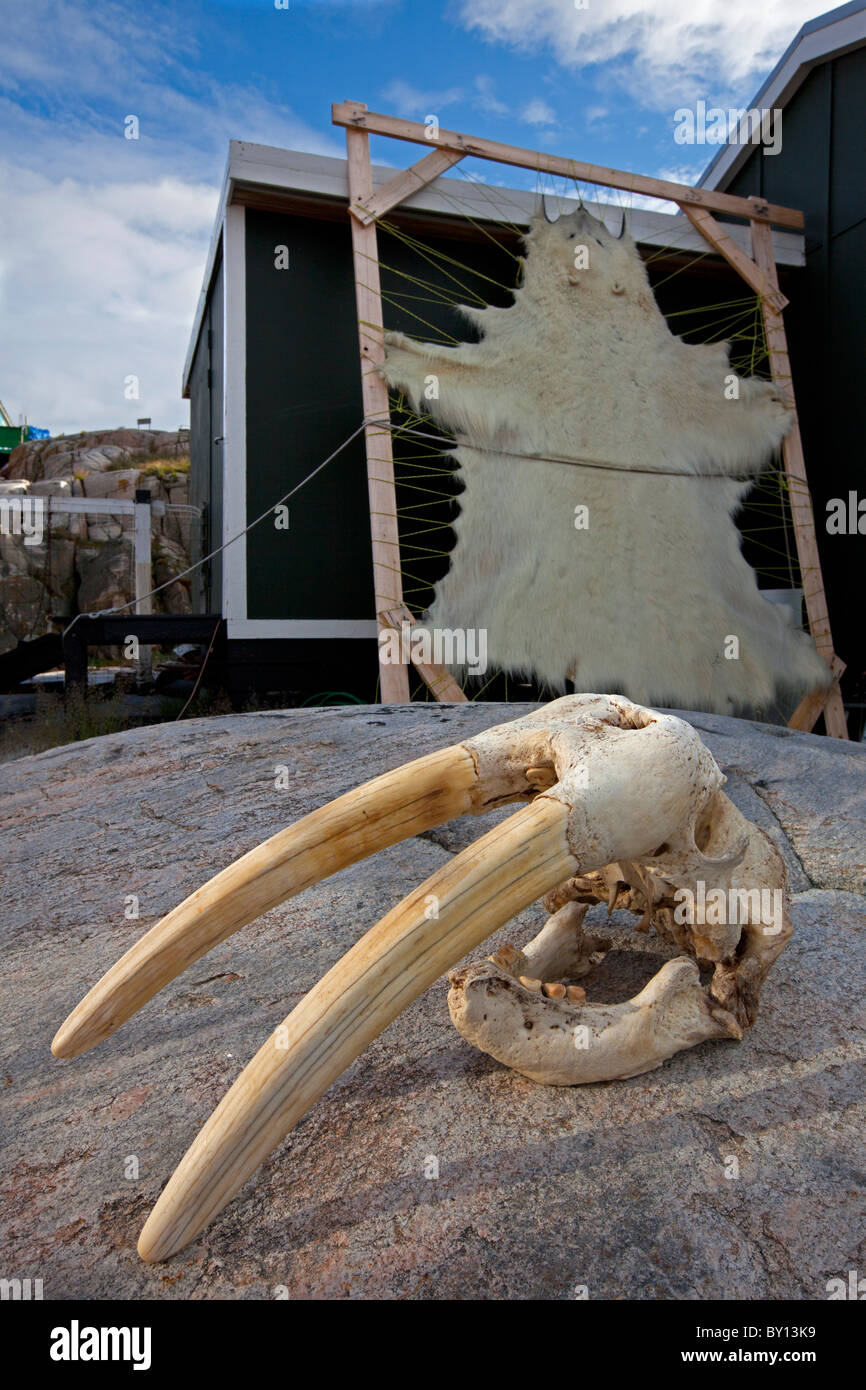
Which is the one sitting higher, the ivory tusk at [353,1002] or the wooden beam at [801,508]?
the wooden beam at [801,508]

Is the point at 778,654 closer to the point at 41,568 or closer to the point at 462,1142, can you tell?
the point at 462,1142

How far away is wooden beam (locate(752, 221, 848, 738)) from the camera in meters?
6.05

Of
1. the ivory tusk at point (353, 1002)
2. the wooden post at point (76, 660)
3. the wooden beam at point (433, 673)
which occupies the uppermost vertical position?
the wooden post at point (76, 660)

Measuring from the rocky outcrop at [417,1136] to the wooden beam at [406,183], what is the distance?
4.73 metres

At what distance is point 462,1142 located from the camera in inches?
57.3

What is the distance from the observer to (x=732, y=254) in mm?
6512

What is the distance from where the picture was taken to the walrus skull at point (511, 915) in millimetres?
1211

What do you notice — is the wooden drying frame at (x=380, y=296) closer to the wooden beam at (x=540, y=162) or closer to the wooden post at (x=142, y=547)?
the wooden beam at (x=540, y=162)

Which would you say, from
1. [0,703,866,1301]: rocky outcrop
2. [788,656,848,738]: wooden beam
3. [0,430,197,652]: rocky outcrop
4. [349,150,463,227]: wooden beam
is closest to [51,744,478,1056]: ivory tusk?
[0,703,866,1301]: rocky outcrop

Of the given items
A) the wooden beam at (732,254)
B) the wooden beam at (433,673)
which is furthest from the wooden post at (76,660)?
the wooden beam at (732,254)

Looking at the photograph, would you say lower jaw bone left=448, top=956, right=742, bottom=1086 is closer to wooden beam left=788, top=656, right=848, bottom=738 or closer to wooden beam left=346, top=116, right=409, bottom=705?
wooden beam left=346, top=116, right=409, bottom=705

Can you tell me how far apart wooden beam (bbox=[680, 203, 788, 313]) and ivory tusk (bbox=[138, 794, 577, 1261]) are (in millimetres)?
6492

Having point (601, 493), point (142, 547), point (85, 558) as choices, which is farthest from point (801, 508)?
point (85, 558)

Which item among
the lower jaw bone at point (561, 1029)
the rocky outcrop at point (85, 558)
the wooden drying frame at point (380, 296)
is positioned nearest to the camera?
the lower jaw bone at point (561, 1029)
